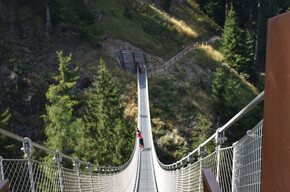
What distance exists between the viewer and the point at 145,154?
44.8 feet

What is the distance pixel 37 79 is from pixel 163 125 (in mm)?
8595

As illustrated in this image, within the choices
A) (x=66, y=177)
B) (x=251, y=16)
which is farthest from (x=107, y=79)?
(x=251, y=16)

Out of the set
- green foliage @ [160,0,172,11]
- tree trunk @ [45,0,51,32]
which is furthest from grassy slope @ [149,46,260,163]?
green foliage @ [160,0,172,11]

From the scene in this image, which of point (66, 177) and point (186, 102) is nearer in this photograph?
point (66, 177)

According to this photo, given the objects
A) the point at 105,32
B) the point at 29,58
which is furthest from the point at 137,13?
the point at 29,58

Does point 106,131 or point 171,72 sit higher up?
point 171,72

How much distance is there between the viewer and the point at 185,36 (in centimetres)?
3306

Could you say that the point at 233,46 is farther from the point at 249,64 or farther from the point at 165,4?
the point at 165,4

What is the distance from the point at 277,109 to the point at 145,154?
13.0m

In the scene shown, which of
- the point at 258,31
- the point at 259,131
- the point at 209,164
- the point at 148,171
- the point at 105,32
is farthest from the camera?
the point at 258,31

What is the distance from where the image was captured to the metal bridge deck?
10102mm

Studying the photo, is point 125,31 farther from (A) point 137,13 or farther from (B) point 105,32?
(A) point 137,13

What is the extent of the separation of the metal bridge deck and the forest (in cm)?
72

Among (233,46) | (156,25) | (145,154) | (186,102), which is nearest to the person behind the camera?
(145,154)
